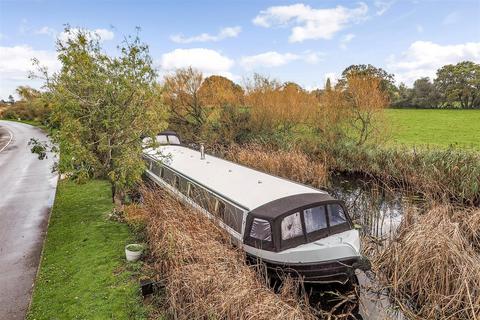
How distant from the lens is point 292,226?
24.5 feet

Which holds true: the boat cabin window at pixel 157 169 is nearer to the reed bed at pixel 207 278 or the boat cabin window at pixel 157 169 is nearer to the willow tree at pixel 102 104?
the willow tree at pixel 102 104

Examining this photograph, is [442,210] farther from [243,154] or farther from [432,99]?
[432,99]

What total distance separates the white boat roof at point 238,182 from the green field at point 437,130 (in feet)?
43.2

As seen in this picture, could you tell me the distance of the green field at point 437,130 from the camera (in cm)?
2245

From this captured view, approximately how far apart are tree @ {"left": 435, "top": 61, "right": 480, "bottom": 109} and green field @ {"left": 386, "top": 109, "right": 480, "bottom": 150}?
928cm

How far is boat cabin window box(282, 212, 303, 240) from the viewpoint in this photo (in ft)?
24.1

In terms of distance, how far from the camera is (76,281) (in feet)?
25.4

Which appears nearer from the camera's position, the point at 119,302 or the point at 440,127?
the point at 119,302

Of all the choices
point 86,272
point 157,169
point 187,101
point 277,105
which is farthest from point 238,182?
point 187,101

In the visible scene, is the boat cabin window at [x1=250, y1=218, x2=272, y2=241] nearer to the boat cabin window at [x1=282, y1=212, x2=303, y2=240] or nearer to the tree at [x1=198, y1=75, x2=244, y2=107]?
the boat cabin window at [x1=282, y1=212, x2=303, y2=240]

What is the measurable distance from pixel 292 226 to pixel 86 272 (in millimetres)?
5382

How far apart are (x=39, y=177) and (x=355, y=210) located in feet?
58.5

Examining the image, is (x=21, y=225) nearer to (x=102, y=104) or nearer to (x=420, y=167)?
(x=102, y=104)

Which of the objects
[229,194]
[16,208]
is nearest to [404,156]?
[229,194]
